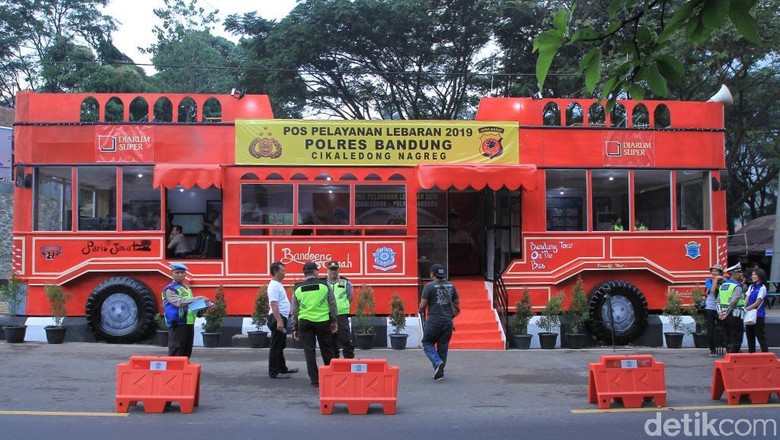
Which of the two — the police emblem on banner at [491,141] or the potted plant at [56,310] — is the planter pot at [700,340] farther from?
the potted plant at [56,310]

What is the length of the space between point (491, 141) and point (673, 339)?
5.25m

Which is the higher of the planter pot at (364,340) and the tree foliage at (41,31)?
the tree foliage at (41,31)

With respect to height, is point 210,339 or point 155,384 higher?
point 155,384

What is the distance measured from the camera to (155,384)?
24.8ft

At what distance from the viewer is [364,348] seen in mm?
12625

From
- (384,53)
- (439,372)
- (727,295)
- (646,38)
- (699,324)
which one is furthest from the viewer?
(384,53)

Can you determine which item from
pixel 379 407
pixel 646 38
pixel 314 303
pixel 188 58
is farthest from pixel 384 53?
pixel 646 38

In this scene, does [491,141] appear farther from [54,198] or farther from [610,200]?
[54,198]

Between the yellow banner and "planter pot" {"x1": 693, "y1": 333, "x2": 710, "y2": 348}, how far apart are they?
4.88 meters

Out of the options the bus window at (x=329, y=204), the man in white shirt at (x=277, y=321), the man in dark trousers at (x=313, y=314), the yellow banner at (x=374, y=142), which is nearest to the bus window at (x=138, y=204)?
the yellow banner at (x=374, y=142)

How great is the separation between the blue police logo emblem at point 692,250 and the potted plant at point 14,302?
42.3ft

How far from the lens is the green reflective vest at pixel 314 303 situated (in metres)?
8.78

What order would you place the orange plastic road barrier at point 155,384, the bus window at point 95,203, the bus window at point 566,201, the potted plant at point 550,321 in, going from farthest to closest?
1. the bus window at point 566,201
2. the bus window at point 95,203
3. the potted plant at point 550,321
4. the orange plastic road barrier at point 155,384

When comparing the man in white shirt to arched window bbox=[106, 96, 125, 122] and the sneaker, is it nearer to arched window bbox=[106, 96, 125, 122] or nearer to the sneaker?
the sneaker
